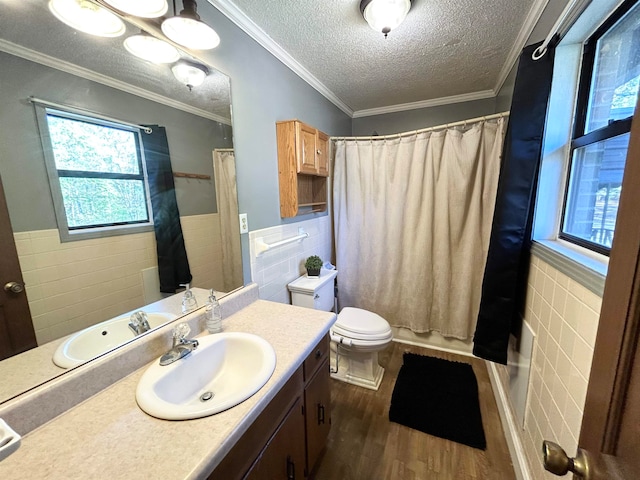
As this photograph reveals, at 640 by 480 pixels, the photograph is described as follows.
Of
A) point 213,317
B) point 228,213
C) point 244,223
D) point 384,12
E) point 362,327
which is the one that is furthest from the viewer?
point 362,327

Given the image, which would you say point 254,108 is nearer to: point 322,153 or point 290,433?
point 322,153

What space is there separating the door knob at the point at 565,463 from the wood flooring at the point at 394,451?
1142 millimetres

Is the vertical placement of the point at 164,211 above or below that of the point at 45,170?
below

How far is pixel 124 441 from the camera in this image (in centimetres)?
63

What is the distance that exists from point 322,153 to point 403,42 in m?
0.88

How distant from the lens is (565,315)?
0.96 meters

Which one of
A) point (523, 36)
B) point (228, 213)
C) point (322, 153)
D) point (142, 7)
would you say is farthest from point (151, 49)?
point (523, 36)

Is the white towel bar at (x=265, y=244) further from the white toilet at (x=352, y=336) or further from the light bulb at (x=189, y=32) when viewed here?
the light bulb at (x=189, y=32)

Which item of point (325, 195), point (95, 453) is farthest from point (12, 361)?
point (325, 195)

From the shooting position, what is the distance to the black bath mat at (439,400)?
154 cm

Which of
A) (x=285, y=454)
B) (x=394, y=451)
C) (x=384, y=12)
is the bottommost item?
(x=394, y=451)

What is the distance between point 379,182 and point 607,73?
4.92 ft

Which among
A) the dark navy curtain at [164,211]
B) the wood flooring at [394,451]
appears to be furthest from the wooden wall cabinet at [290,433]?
the dark navy curtain at [164,211]

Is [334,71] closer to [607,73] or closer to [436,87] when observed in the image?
[436,87]
